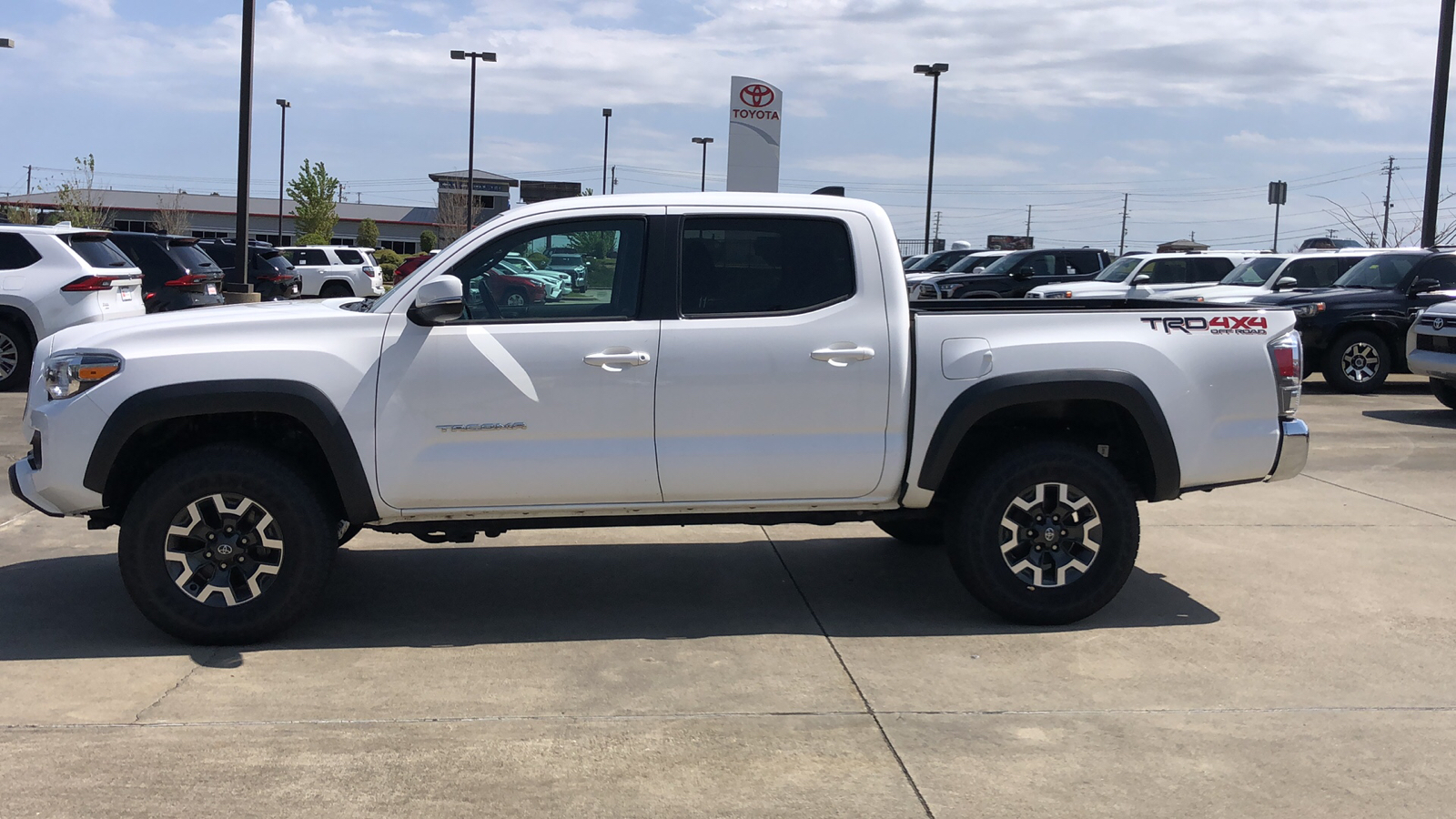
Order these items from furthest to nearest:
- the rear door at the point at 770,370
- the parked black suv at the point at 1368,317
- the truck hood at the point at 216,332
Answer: the parked black suv at the point at 1368,317 < the rear door at the point at 770,370 < the truck hood at the point at 216,332

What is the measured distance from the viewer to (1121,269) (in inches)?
808

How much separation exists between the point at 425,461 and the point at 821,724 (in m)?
2.00

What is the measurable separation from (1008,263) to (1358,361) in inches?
366

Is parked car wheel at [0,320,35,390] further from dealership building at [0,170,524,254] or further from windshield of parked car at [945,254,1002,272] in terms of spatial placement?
dealership building at [0,170,524,254]

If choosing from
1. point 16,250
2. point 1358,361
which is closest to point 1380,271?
point 1358,361

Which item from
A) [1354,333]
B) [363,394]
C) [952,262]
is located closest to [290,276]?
[952,262]

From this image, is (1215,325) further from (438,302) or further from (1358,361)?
(1358,361)

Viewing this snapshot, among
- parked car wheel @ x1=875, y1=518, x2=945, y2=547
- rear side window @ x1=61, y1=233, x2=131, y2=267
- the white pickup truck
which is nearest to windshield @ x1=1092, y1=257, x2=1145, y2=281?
parked car wheel @ x1=875, y1=518, x2=945, y2=547

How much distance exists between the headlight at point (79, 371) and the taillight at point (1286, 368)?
5.03 metres

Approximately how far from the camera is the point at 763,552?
7223mm

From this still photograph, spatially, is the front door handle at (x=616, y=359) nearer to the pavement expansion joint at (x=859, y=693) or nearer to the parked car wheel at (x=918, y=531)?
the pavement expansion joint at (x=859, y=693)

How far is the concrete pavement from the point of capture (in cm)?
398

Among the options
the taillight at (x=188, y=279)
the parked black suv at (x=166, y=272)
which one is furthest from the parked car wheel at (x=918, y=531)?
the taillight at (x=188, y=279)

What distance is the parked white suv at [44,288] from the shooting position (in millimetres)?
13453
